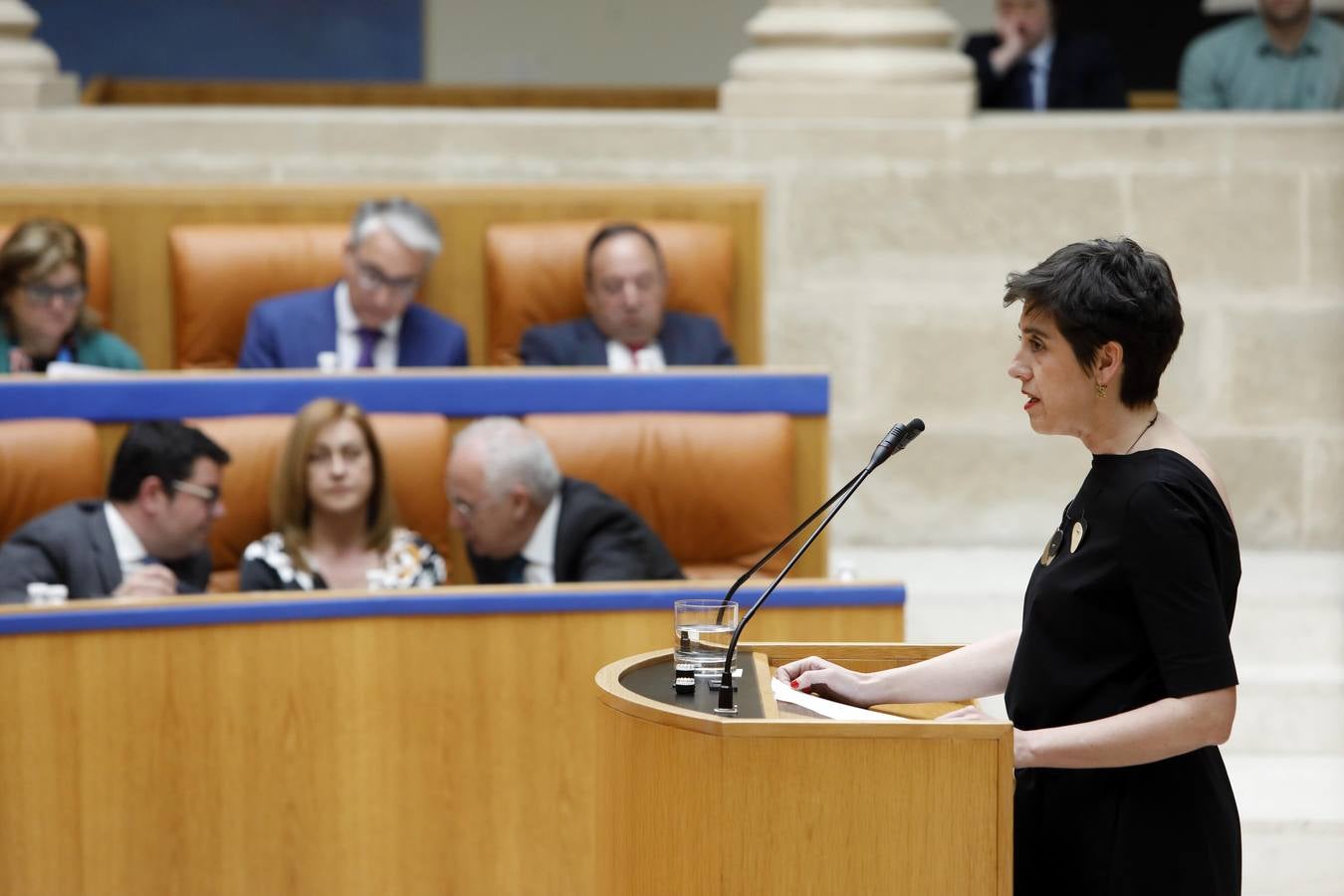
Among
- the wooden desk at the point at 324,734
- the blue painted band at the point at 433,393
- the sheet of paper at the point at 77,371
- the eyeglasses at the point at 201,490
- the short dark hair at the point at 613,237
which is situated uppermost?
the short dark hair at the point at 613,237

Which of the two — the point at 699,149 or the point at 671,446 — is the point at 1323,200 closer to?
the point at 699,149

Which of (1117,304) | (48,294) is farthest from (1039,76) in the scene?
(1117,304)

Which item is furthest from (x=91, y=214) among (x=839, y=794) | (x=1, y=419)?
(x=839, y=794)

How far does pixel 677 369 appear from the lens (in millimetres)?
4070

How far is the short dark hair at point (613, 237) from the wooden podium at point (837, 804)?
2724 millimetres

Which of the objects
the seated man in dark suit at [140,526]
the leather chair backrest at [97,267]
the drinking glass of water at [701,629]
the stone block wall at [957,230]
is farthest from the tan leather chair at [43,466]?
the drinking glass of water at [701,629]

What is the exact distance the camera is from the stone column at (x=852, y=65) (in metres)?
5.14

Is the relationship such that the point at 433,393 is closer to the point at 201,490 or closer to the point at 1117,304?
the point at 201,490

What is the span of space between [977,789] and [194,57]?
7.10 m

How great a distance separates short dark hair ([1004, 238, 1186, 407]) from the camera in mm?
1819

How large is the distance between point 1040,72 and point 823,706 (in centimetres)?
390

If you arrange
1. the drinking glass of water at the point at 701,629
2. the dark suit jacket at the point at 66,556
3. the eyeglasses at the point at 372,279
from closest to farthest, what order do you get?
the drinking glass of water at the point at 701,629 < the dark suit jacket at the point at 66,556 < the eyeglasses at the point at 372,279

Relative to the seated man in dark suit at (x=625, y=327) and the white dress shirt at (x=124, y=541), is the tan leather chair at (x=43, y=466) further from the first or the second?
the seated man in dark suit at (x=625, y=327)

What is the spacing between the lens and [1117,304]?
1814mm
